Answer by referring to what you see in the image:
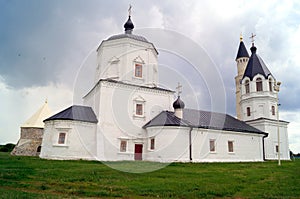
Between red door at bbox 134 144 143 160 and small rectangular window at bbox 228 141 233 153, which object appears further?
small rectangular window at bbox 228 141 233 153

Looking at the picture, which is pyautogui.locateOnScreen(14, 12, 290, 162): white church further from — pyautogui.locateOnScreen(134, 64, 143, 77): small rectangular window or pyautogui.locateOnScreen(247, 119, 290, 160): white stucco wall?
pyautogui.locateOnScreen(247, 119, 290, 160): white stucco wall

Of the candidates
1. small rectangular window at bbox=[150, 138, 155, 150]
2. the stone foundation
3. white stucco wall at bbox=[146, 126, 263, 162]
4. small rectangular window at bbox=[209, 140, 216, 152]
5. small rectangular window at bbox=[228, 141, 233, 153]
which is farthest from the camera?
the stone foundation

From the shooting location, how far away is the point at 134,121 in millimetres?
25578

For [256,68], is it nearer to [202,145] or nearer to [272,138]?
[272,138]

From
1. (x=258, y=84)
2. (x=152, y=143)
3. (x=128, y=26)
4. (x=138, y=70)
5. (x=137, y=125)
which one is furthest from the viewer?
(x=258, y=84)

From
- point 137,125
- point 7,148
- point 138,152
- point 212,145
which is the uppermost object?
point 137,125

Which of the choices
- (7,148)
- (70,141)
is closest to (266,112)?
(70,141)

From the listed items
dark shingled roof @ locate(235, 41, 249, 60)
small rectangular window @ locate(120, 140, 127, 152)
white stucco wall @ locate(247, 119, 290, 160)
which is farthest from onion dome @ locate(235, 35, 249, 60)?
small rectangular window @ locate(120, 140, 127, 152)

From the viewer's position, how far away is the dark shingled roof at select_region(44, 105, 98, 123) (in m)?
23.4

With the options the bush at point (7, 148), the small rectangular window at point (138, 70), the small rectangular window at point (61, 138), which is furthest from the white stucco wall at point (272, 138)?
the bush at point (7, 148)

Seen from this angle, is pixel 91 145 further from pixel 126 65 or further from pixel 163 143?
pixel 126 65

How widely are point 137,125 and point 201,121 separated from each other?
277 inches

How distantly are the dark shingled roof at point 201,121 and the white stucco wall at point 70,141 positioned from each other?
18.6 feet

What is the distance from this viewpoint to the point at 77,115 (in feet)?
78.5
